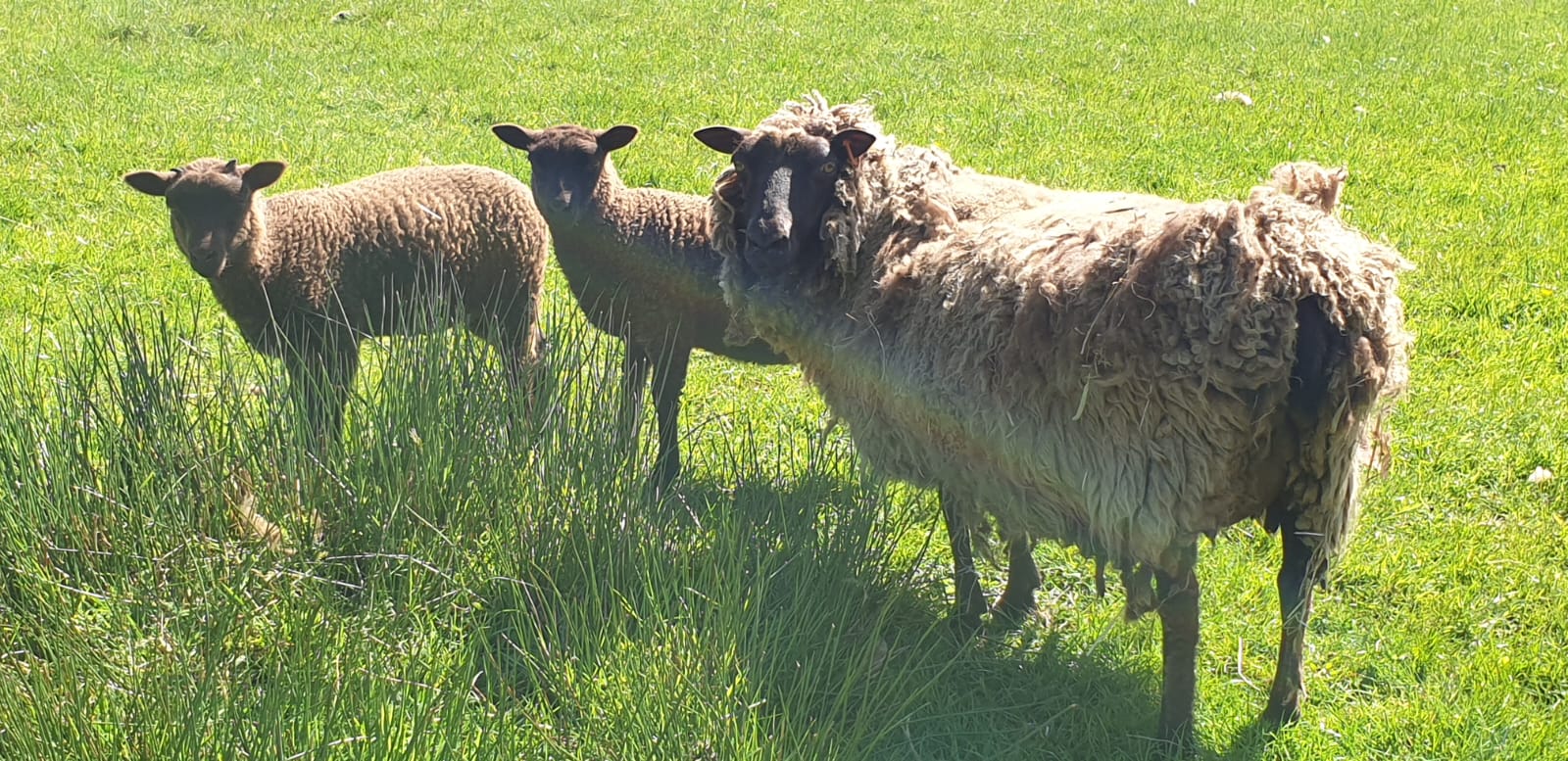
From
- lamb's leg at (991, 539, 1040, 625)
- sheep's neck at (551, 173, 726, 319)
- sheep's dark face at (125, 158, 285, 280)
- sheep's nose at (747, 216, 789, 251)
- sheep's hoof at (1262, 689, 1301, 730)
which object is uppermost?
sheep's nose at (747, 216, 789, 251)

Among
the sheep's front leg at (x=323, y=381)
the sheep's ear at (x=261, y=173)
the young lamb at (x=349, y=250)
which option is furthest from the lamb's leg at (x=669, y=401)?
the sheep's ear at (x=261, y=173)

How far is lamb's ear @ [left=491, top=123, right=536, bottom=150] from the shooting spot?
17.2ft

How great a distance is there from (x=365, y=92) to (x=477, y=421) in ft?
24.1

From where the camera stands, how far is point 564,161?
5.29 metres

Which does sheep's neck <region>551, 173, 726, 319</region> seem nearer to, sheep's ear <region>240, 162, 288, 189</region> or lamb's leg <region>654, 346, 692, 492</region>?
lamb's leg <region>654, 346, 692, 492</region>

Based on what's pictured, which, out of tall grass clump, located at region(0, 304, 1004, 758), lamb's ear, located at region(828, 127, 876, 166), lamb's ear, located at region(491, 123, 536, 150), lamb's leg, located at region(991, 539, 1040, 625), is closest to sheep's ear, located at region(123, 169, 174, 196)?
tall grass clump, located at region(0, 304, 1004, 758)

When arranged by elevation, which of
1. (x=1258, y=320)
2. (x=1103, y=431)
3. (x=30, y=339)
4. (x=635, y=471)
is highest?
(x=1258, y=320)

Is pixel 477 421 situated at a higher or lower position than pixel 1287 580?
higher

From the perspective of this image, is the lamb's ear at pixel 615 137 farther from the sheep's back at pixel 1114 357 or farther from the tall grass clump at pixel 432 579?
the sheep's back at pixel 1114 357

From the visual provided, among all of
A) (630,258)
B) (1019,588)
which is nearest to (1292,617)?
(1019,588)

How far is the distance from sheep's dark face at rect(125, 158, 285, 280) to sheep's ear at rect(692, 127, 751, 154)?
172 cm

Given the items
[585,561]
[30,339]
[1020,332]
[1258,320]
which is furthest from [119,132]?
[1258,320]

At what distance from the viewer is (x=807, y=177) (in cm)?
428

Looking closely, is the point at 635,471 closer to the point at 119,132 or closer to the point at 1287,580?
the point at 1287,580
